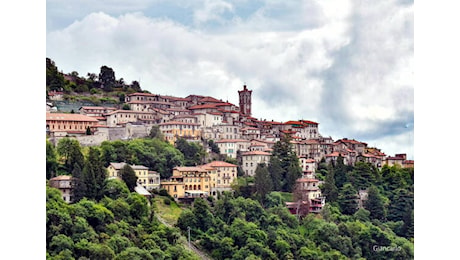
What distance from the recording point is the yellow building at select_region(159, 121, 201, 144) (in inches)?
694

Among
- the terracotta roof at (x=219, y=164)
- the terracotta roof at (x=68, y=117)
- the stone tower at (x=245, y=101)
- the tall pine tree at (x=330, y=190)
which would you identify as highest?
the stone tower at (x=245, y=101)

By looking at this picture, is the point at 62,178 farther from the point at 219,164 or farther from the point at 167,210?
the point at 219,164

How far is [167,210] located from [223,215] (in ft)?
3.48

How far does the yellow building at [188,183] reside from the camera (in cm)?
1567

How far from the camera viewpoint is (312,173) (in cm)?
1841

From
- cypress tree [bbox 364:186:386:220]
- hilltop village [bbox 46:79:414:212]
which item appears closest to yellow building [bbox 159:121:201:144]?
hilltop village [bbox 46:79:414:212]

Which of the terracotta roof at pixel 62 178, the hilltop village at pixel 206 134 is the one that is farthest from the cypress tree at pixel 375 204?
the terracotta roof at pixel 62 178

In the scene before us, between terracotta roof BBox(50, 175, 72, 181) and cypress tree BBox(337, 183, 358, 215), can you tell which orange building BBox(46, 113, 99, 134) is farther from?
cypress tree BBox(337, 183, 358, 215)

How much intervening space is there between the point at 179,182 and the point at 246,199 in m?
1.35

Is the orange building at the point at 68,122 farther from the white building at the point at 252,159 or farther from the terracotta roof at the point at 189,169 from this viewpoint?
the white building at the point at 252,159

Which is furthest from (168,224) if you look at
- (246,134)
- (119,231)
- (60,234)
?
(246,134)

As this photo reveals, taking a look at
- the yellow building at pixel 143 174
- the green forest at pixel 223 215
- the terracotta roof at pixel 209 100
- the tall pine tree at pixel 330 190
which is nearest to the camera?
the green forest at pixel 223 215

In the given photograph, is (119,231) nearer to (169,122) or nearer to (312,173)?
(169,122)
